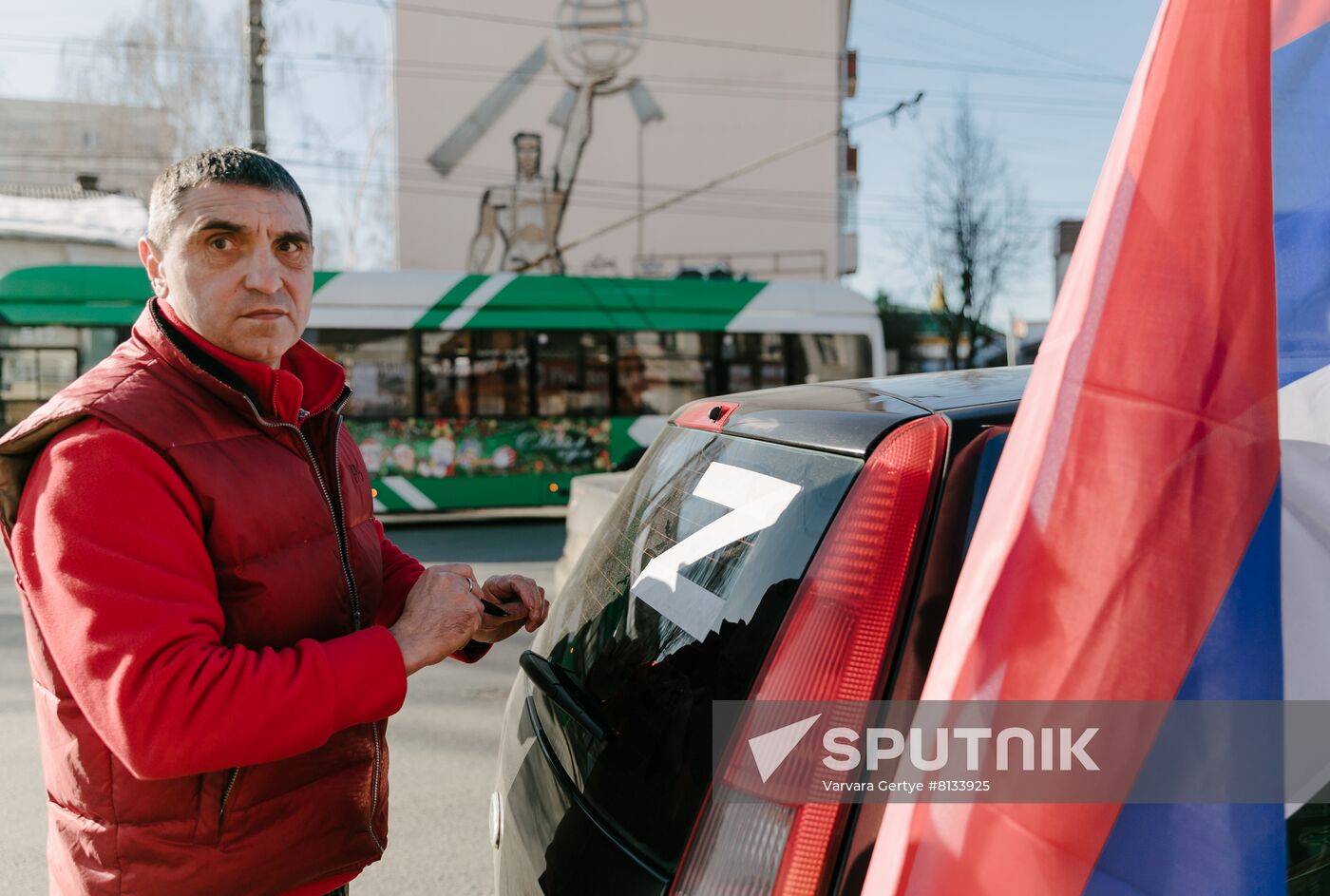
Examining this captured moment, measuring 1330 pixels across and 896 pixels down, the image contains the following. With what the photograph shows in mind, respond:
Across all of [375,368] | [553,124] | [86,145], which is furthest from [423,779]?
[86,145]

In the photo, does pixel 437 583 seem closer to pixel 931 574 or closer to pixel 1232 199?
pixel 931 574

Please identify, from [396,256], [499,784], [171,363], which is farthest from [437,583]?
[396,256]

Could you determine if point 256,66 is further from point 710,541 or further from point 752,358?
point 710,541

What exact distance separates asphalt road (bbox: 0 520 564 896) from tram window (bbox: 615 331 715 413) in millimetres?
6433

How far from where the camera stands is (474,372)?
12.0 metres

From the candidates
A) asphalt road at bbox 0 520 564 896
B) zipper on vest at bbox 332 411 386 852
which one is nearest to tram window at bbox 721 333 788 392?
asphalt road at bbox 0 520 564 896

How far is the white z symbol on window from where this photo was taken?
1.62 meters

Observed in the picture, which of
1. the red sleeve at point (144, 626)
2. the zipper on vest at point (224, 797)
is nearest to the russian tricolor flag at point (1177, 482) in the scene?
the red sleeve at point (144, 626)

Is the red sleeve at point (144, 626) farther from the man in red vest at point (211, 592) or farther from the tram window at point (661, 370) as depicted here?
the tram window at point (661, 370)

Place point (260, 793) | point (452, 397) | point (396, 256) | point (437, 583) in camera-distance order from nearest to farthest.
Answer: point (260, 793), point (437, 583), point (452, 397), point (396, 256)

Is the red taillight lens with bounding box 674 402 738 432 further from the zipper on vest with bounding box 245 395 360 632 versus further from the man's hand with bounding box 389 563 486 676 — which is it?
the zipper on vest with bounding box 245 395 360 632

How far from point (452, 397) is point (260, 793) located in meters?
10.6

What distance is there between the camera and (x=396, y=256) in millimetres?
31375

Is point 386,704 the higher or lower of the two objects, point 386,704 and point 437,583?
the lower
